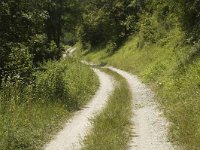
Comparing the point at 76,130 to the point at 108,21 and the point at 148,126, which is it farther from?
the point at 108,21

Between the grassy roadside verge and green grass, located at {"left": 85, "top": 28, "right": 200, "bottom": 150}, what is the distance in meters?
1.52

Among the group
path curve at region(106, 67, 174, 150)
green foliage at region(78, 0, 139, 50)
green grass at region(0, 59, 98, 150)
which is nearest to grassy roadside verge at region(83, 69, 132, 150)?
path curve at region(106, 67, 174, 150)

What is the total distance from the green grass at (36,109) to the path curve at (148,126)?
2721mm

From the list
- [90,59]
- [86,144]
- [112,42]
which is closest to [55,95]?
[86,144]

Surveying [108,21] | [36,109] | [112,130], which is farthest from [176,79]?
[108,21]

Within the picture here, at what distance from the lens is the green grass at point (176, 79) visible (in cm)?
1360

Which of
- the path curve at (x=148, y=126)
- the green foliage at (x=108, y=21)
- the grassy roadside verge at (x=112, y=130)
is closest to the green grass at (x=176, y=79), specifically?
the path curve at (x=148, y=126)

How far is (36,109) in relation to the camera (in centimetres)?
1616

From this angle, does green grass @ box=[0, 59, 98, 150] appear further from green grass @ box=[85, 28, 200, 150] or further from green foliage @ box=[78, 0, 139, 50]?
green foliage @ box=[78, 0, 139, 50]

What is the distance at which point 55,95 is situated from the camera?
764 inches

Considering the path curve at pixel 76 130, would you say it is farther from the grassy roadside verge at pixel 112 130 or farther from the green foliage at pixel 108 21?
the green foliage at pixel 108 21

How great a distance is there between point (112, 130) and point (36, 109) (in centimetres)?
322

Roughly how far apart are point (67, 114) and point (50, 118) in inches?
78.5

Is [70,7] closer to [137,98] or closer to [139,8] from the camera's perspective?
[139,8]
